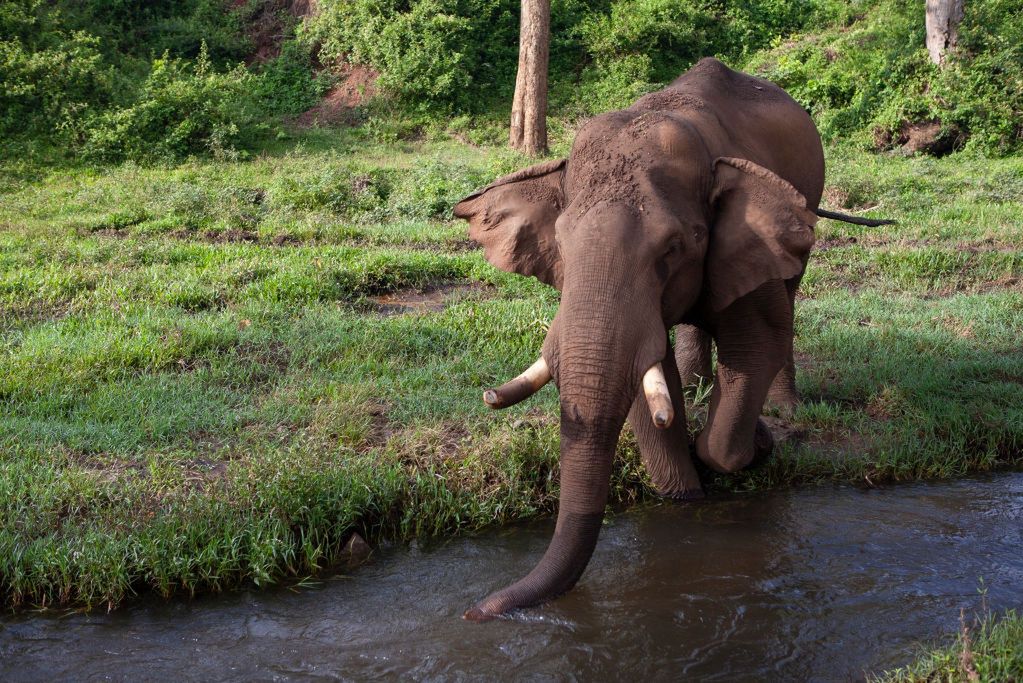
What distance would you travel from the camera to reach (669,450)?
18.9 ft

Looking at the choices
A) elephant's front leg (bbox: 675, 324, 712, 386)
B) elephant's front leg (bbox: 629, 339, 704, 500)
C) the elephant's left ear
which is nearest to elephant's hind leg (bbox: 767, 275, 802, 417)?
elephant's front leg (bbox: 675, 324, 712, 386)

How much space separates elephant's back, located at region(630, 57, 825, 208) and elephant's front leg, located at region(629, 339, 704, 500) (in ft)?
4.20

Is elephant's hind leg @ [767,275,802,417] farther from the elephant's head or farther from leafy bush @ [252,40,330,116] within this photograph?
leafy bush @ [252,40,330,116]

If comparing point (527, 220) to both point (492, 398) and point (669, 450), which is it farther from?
point (492, 398)

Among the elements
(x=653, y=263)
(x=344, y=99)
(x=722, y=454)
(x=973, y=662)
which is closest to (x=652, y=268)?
(x=653, y=263)

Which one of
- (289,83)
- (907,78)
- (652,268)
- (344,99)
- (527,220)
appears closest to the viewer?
(652,268)

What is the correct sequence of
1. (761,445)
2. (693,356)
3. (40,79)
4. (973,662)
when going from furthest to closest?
(40,79) → (693,356) → (761,445) → (973,662)

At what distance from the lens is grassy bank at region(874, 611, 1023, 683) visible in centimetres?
379

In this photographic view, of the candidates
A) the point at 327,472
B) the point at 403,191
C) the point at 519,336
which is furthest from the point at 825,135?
the point at 327,472

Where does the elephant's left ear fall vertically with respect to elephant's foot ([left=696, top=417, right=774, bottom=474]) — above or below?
above

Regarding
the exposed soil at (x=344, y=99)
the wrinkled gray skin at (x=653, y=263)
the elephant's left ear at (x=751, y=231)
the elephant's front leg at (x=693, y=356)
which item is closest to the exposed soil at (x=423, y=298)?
the elephant's front leg at (x=693, y=356)

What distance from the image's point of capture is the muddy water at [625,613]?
4.37 metres

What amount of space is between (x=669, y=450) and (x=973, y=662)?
7.17 feet

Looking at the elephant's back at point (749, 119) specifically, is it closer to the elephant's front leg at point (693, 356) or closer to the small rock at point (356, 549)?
the elephant's front leg at point (693, 356)
